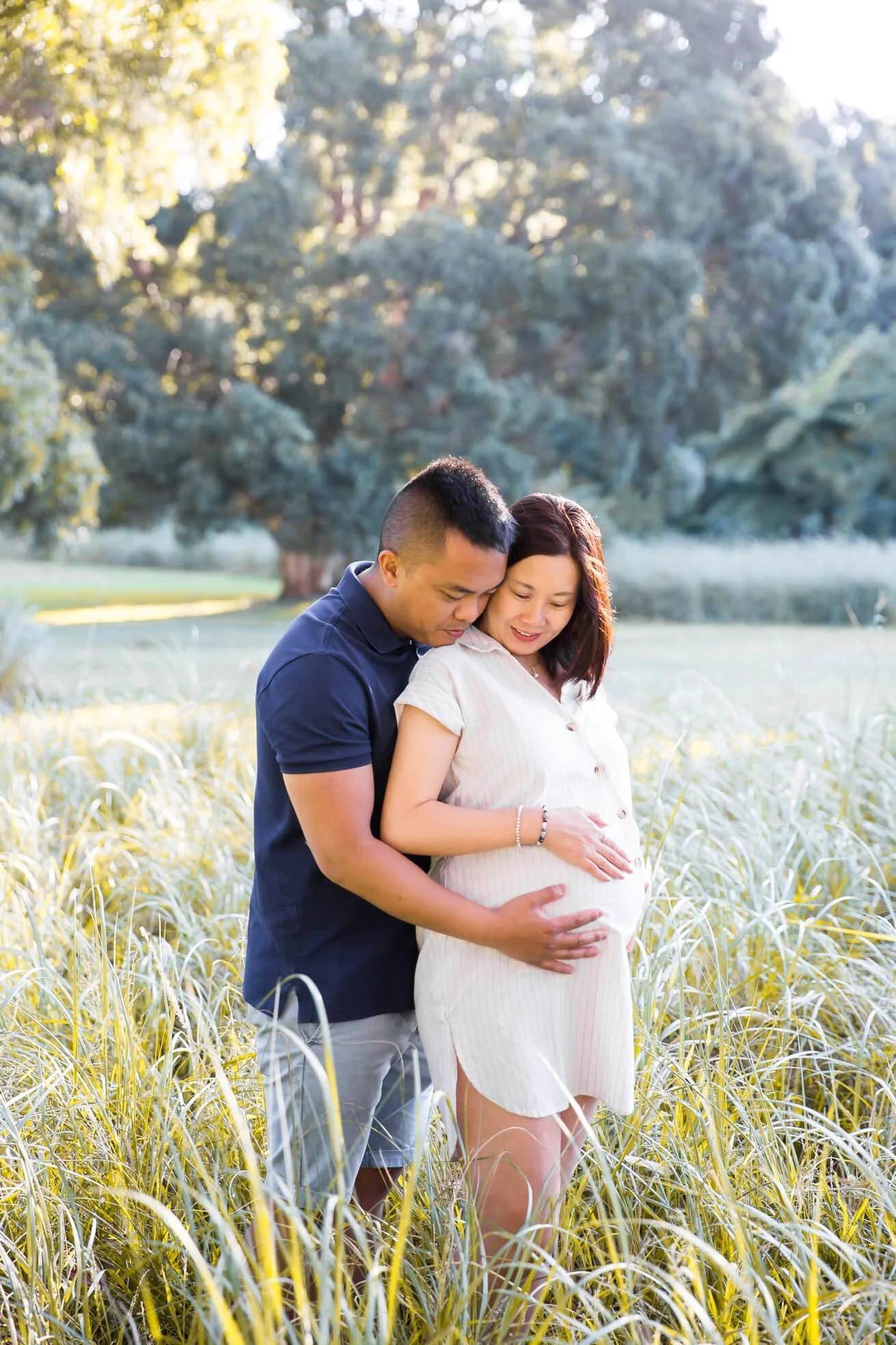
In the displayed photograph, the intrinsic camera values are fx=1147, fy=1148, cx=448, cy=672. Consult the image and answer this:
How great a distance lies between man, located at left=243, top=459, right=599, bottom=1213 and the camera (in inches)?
68.6

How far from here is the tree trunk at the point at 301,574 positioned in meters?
18.9

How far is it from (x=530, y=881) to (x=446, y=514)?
0.60 metres

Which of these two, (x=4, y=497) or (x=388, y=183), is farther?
(x=388, y=183)

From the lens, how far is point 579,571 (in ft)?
6.28

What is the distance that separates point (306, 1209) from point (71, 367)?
15468mm

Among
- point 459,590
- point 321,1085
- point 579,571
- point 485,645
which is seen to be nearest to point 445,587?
point 459,590

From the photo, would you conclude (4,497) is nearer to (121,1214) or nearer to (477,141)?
(121,1214)

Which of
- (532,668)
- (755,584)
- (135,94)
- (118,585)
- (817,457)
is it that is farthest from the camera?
(118,585)

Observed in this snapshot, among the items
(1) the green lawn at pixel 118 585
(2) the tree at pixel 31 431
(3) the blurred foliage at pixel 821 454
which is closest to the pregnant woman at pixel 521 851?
(2) the tree at pixel 31 431

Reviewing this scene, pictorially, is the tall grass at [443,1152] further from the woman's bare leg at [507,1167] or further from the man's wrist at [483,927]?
the man's wrist at [483,927]

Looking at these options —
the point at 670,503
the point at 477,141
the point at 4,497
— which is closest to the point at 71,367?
the point at 477,141

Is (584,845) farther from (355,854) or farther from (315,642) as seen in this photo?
(315,642)

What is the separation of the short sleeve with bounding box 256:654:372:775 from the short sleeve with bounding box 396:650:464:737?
8 cm

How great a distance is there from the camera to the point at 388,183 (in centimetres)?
1703
